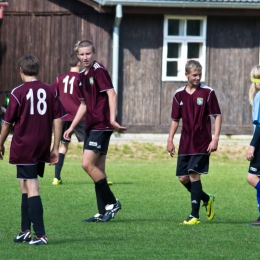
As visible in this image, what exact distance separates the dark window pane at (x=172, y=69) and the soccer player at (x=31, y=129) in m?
15.1

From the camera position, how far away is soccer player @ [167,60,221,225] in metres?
9.41

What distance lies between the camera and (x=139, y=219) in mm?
9781

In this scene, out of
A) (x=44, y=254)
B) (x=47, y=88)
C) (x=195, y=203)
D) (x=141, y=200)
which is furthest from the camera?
(x=141, y=200)

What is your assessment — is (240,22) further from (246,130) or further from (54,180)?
(54,180)

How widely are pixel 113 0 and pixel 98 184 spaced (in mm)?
12500

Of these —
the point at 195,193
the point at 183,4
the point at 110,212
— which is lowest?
the point at 110,212

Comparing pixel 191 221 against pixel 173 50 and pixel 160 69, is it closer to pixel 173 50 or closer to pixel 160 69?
pixel 160 69

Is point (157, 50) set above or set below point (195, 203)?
above

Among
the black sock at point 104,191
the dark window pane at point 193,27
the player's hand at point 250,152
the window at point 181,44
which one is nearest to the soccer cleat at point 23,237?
the black sock at point 104,191

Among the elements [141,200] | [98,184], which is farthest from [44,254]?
[141,200]

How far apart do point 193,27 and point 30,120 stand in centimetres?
1548

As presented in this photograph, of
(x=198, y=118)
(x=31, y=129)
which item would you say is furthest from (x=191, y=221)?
(x=31, y=129)

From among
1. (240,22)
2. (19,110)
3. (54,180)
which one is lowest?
(54,180)

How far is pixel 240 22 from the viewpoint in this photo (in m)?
22.8
